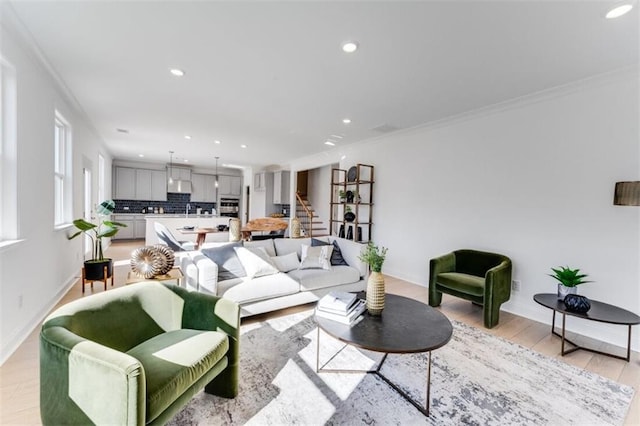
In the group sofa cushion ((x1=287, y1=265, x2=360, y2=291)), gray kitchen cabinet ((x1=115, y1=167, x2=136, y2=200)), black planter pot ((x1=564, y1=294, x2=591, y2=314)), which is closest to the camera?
black planter pot ((x1=564, y1=294, x2=591, y2=314))

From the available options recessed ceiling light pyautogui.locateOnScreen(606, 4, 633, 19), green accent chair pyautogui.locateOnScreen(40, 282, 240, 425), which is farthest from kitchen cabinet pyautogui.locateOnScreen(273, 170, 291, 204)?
recessed ceiling light pyautogui.locateOnScreen(606, 4, 633, 19)

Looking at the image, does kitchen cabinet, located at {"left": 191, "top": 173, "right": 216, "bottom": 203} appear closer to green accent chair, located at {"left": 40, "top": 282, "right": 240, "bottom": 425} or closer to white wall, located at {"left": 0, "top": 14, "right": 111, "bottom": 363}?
white wall, located at {"left": 0, "top": 14, "right": 111, "bottom": 363}

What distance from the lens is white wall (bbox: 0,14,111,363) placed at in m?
2.28

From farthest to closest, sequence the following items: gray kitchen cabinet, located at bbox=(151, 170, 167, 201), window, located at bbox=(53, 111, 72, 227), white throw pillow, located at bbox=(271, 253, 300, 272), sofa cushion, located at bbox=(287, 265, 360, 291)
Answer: gray kitchen cabinet, located at bbox=(151, 170, 167, 201)
window, located at bbox=(53, 111, 72, 227)
white throw pillow, located at bbox=(271, 253, 300, 272)
sofa cushion, located at bbox=(287, 265, 360, 291)

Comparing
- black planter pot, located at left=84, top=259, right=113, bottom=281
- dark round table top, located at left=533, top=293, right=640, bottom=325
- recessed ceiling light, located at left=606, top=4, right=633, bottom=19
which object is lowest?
black planter pot, located at left=84, top=259, right=113, bottom=281

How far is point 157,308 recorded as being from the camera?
1.92m

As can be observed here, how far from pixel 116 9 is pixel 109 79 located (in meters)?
1.49

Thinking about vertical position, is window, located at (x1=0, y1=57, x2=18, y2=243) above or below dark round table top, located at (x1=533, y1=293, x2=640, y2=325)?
above

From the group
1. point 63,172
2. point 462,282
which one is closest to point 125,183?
point 63,172

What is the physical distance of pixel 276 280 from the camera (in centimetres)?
312

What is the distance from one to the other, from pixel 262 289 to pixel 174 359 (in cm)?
153

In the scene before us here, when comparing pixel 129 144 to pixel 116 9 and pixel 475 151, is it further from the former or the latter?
pixel 475 151

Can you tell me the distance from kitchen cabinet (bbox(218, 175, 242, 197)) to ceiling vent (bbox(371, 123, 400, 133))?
7.38 m

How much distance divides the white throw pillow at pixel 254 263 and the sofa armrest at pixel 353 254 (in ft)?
3.65
